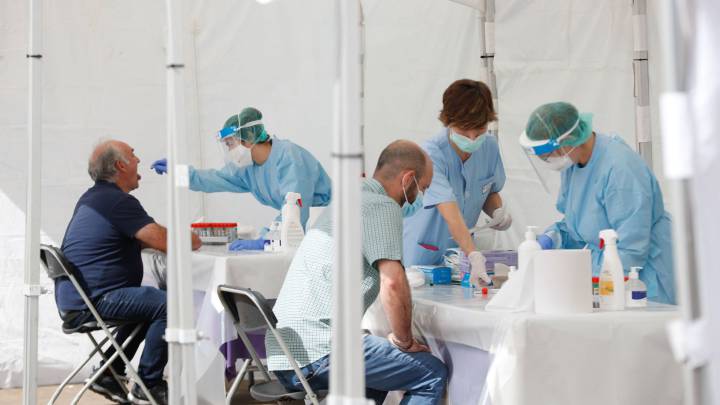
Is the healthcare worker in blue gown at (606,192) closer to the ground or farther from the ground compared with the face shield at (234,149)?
closer to the ground

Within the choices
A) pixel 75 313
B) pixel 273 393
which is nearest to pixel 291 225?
pixel 75 313

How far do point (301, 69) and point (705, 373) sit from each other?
4.46m

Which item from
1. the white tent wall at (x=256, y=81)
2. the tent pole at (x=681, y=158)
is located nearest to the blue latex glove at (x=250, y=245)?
the white tent wall at (x=256, y=81)

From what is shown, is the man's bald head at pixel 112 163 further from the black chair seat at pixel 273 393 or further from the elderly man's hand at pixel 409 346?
the elderly man's hand at pixel 409 346

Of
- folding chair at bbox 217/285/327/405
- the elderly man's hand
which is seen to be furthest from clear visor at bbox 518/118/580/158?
folding chair at bbox 217/285/327/405

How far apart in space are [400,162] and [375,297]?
0.39 metres

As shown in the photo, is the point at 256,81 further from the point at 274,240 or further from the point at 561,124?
the point at 561,124

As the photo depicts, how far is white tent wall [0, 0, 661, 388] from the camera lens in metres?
5.13

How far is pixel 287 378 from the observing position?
9.60 ft

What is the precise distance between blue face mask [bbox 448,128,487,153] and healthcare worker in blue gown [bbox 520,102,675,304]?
24.4 inches

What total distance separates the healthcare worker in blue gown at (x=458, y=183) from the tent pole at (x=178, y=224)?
1242mm

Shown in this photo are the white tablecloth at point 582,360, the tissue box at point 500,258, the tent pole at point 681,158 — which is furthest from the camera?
the tissue box at point 500,258

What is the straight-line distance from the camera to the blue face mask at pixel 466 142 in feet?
12.6

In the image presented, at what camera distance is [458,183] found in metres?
4.05
